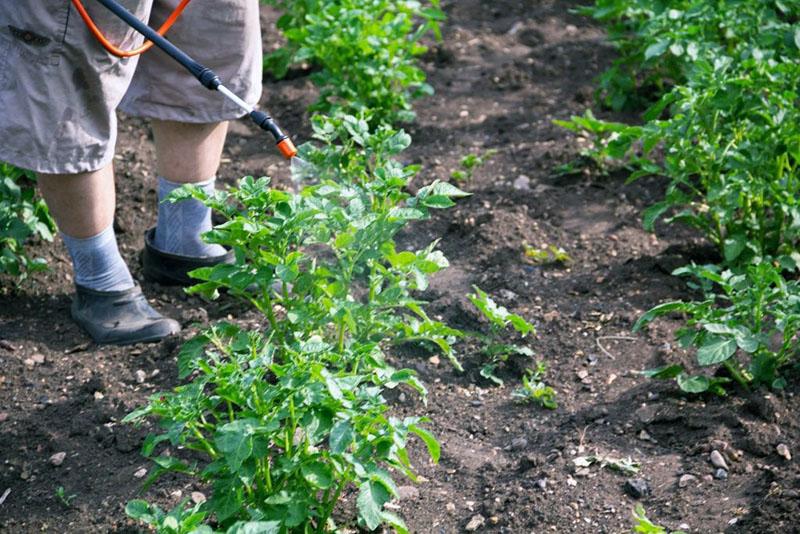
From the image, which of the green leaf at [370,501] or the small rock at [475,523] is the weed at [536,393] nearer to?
the small rock at [475,523]

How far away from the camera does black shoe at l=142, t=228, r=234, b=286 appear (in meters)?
3.94

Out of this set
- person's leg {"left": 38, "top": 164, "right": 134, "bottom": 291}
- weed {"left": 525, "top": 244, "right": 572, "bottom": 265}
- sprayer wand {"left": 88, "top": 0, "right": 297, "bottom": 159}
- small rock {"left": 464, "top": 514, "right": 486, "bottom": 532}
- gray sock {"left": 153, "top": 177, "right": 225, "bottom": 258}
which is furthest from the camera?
weed {"left": 525, "top": 244, "right": 572, "bottom": 265}

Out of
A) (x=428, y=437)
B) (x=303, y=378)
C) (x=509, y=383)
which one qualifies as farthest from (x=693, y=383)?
(x=303, y=378)

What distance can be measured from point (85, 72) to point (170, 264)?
0.89 metres

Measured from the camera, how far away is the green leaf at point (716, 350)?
3.05 meters

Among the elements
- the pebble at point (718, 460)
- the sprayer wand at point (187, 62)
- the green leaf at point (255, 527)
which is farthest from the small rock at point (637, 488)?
the sprayer wand at point (187, 62)

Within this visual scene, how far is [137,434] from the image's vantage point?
321 centimetres

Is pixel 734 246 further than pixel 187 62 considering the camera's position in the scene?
Yes

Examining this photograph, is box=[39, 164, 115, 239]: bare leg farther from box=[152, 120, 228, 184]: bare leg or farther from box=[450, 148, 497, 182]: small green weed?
box=[450, 148, 497, 182]: small green weed

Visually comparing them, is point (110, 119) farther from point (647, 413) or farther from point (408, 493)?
point (647, 413)

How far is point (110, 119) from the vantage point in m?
3.39

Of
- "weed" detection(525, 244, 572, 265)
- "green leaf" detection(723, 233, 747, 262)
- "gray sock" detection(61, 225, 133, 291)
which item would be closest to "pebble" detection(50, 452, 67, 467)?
"gray sock" detection(61, 225, 133, 291)

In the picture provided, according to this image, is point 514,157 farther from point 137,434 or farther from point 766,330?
point 137,434

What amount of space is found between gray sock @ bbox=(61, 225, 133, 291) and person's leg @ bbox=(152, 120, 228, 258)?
0.25m
